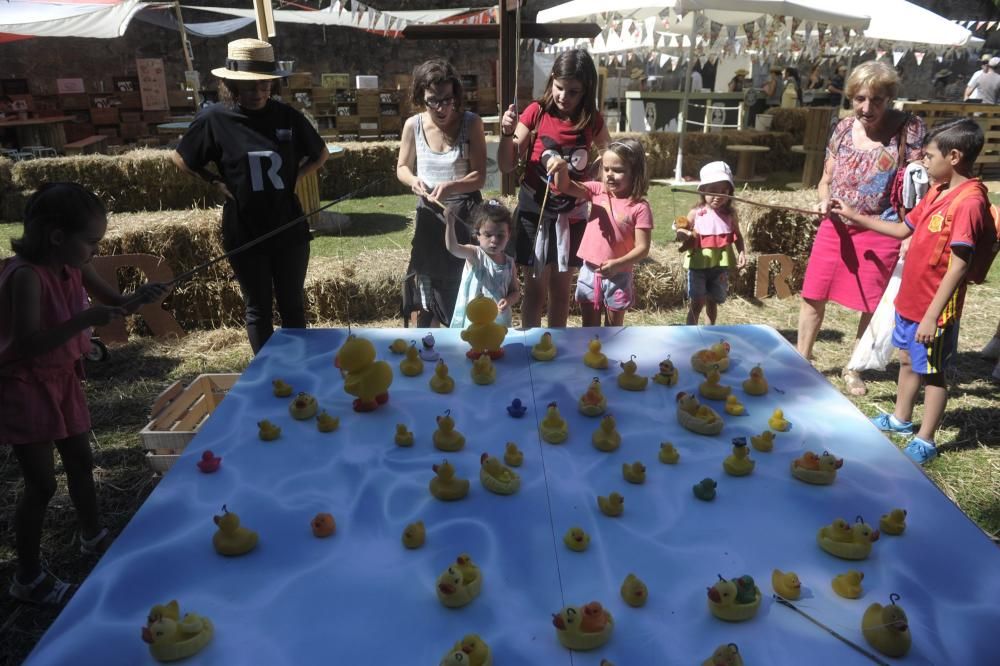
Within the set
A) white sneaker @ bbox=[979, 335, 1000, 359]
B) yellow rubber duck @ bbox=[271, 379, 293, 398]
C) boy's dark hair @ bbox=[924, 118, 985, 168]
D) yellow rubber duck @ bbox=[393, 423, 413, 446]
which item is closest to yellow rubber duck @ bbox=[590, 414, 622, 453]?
yellow rubber duck @ bbox=[393, 423, 413, 446]

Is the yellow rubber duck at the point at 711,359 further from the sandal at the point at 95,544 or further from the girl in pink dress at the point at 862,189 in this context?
the sandal at the point at 95,544

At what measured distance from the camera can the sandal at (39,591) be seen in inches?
90.4

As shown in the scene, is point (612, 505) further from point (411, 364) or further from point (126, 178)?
point (126, 178)

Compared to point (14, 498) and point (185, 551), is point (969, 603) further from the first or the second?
point (14, 498)

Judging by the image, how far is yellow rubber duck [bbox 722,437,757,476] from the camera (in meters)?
1.78

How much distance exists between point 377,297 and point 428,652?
4.02m

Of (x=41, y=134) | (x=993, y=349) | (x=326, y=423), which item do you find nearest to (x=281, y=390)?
(x=326, y=423)

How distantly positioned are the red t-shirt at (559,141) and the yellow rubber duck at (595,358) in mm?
1301

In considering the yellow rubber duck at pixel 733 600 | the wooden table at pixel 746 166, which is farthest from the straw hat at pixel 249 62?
the wooden table at pixel 746 166

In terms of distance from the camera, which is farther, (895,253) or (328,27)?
Result: (328,27)

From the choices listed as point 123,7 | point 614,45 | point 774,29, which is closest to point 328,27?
point 123,7

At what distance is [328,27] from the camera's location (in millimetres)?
17828

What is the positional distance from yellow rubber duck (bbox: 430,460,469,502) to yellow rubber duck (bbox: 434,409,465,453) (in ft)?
0.62

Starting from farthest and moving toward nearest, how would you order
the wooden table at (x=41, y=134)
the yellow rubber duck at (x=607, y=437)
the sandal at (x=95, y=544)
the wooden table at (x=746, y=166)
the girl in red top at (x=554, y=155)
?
the wooden table at (x=41, y=134), the wooden table at (x=746, y=166), the girl in red top at (x=554, y=155), the sandal at (x=95, y=544), the yellow rubber duck at (x=607, y=437)
